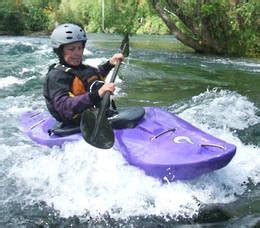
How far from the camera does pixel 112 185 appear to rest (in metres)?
3.99

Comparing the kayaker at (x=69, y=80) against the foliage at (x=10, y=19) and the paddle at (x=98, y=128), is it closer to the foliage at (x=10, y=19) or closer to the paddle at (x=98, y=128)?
the paddle at (x=98, y=128)

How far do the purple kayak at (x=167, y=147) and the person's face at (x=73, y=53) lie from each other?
0.68 metres

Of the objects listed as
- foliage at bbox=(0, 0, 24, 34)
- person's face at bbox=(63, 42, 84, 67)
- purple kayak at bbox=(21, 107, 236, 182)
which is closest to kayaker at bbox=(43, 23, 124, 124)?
person's face at bbox=(63, 42, 84, 67)

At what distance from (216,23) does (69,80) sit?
50.6ft

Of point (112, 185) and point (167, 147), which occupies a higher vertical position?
point (167, 147)

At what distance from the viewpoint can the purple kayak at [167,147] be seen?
3709mm

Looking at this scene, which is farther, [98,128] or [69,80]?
[69,80]

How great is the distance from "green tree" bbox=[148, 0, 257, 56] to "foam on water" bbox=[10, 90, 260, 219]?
14109 millimetres

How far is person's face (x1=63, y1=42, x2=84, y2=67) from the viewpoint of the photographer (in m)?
4.44

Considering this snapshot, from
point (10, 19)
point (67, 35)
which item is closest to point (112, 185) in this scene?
point (67, 35)

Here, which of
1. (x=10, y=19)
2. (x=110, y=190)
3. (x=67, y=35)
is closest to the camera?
(x=110, y=190)

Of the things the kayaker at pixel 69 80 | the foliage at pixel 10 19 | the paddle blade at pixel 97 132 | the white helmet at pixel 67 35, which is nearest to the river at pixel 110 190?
the paddle blade at pixel 97 132

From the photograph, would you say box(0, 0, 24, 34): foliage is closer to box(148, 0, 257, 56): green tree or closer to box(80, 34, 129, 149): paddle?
box(148, 0, 257, 56): green tree

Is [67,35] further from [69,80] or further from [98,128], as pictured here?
[98,128]
